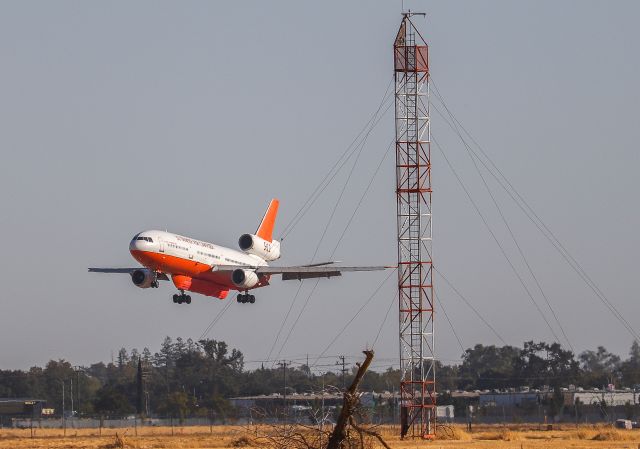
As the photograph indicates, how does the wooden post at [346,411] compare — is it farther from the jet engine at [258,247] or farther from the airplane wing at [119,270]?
the jet engine at [258,247]

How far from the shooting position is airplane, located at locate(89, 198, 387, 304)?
7000 centimetres

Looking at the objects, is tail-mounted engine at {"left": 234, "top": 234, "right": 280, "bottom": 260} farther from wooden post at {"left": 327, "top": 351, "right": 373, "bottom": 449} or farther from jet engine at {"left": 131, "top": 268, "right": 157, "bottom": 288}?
wooden post at {"left": 327, "top": 351, "right": 373, "bottom": 449}

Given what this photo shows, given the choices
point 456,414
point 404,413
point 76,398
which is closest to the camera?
point 404,413

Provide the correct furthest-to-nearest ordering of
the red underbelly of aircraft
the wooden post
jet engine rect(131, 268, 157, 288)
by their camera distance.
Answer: jet engine rect(131, 268, 157, 288) → the red underbelly of aircraft → the wooden post

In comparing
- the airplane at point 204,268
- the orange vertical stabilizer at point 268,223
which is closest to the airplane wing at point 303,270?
the airplane at point 204,268

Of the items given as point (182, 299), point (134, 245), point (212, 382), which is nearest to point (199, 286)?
point (182, 299)

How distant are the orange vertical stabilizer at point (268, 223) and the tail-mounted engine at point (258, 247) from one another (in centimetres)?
341

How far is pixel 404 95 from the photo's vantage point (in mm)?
62531

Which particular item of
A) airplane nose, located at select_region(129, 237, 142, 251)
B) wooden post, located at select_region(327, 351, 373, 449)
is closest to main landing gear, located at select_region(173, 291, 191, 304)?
airplane nose, located at select_region(129, 237, 142, 251)

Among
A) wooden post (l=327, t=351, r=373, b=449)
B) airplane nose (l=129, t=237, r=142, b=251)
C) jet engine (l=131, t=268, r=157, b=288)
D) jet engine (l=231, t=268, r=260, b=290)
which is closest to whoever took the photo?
wooden post (l=327, t=351, r=373, b=449)

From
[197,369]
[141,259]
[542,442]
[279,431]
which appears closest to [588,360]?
[197,369]

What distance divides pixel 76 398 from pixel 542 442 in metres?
Result: 84.8

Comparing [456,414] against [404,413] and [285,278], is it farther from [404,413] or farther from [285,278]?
[404,413]

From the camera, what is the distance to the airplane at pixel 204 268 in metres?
70.0
